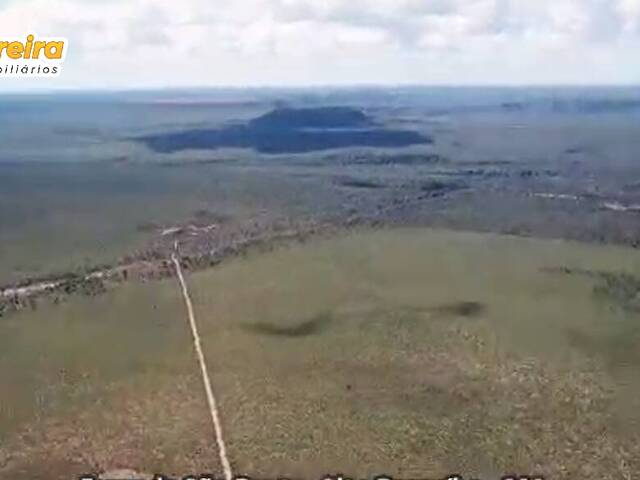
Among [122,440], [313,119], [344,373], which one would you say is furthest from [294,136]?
[122,440]

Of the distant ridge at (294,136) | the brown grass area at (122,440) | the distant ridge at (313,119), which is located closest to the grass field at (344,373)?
the brown grass area at (122,440)

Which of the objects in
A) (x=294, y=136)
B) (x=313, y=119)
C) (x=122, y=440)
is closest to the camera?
(x=122, y=440)

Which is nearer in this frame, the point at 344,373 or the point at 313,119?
the point at 344,373

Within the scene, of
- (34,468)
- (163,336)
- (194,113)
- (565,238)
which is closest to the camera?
(34,468)

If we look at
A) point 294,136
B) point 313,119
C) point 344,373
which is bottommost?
point 344,373

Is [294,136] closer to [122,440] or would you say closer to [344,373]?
[344,373]

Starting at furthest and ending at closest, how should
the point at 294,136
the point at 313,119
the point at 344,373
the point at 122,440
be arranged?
1. the point at 313,119
2. the point at 294,136
3. the point at 344,373
4. the point at 122,440

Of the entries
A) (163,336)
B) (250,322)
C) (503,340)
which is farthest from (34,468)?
(503,340)

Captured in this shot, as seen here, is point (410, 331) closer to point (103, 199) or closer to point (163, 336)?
point (163, 336)

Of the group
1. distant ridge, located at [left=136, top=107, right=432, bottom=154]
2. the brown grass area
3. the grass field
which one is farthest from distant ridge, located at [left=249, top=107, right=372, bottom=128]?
the brown grass area
